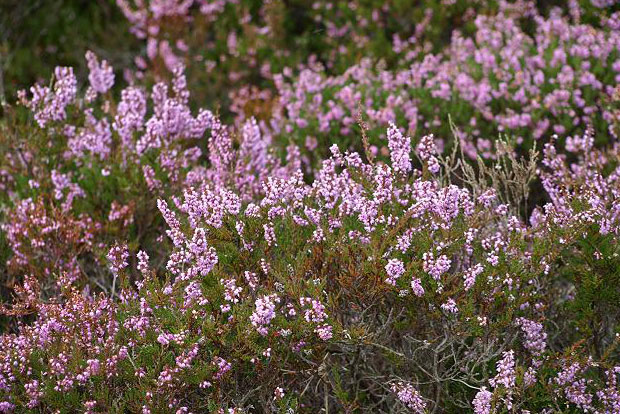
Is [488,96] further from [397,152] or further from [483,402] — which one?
[483,402]

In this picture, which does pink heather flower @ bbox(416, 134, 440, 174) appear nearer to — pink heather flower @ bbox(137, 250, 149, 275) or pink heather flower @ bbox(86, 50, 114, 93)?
pink heather flower @ bbox(137, 250, 149, 275)

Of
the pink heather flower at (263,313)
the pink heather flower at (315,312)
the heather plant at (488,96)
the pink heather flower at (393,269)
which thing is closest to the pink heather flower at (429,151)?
the pink heather flower at (393,269)

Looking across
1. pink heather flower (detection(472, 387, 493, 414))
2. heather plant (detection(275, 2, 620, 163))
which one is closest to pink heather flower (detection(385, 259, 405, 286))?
pink heather flower (detection(472, 387, 493, 414))

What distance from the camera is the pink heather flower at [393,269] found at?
308cm

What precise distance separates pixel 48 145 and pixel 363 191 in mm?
2547

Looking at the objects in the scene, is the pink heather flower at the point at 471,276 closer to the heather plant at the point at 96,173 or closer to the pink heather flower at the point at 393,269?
the pink heather flower at the point at 393,269

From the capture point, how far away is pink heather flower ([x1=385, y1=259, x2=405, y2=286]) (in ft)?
10.1

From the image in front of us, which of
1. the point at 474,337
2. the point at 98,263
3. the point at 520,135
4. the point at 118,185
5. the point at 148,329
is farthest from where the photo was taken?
the point at 520,135

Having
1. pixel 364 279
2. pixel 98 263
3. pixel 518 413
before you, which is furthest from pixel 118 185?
pixel 518 413

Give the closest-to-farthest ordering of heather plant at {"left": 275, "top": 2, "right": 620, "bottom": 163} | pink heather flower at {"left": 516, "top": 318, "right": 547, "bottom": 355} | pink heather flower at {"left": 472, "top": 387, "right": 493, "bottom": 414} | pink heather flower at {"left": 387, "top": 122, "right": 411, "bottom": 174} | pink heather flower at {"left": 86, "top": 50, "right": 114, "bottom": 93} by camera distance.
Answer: pink heather flower at {"left": 472, "top": 387, "right": 493, "bottom": 414}, pink heather flower at {"left": 516, "top": 318, "right": 547, "bottom": 355}, pink heather flower at {"left": 387, "top": 122, "right": 411, "bottom": 174}, pink heather flower at {"left": 86, "top": 50, "right": 114, "bottom": 93}, heather plant at {"left": 275, "top": 2, "right": 620, "bottom": 163}

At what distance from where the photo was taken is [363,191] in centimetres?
361

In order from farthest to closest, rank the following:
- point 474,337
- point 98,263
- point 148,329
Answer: point 98,263 < point 474,337 < point 148,329

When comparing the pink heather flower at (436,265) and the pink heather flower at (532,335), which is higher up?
the pink heather flower at (436,265)

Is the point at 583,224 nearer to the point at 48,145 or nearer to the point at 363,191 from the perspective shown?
the point at 363,191
